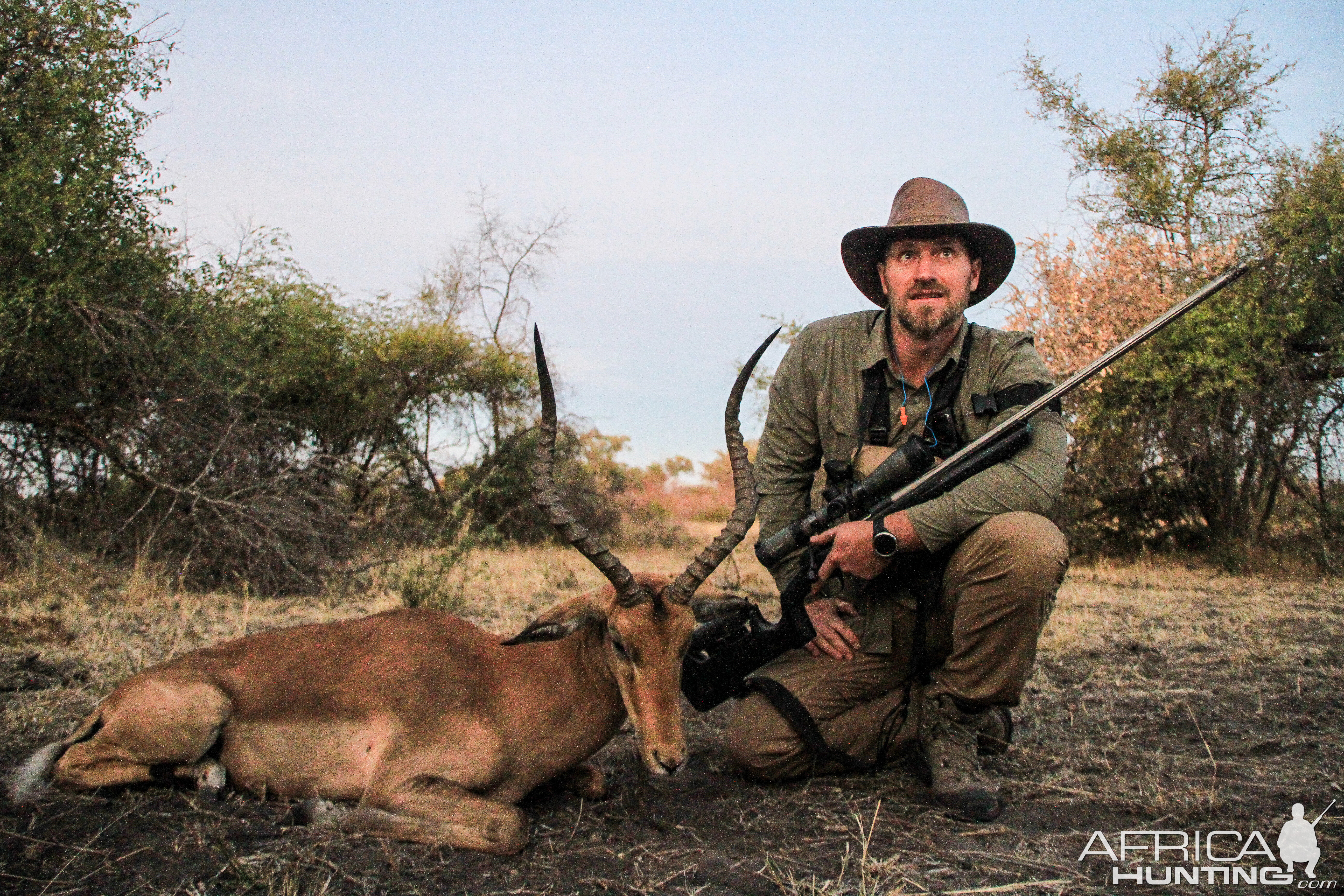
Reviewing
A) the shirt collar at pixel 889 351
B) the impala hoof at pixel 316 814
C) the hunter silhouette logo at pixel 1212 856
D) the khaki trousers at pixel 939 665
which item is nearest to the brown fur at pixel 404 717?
the impala hoof at pixel 316 814

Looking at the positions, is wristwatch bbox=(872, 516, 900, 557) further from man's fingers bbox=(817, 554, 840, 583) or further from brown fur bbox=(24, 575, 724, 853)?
brown fur bbox=(24, 575, 724, 853)

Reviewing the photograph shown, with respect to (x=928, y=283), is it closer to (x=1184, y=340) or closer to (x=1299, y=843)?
(x=1299, y=843)

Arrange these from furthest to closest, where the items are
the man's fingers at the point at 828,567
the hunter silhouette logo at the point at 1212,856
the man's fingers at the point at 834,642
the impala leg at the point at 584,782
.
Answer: the man's fingers at the point at 834,642, the man's fingers at the point at 828,567, the impala leg at the point at 584,782, the hunter silhouette logo at the point at 1212,856

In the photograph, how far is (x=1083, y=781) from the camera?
4164 millimetres

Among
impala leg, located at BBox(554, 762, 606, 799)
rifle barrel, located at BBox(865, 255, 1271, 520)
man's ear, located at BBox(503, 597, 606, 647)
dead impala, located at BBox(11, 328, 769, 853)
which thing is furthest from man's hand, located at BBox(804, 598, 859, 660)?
impala leg, located at BBox(554, 762, 606, 799)

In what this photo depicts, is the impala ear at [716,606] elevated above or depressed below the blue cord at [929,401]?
below

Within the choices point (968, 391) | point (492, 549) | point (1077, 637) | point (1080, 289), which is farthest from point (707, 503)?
point (968, 391)

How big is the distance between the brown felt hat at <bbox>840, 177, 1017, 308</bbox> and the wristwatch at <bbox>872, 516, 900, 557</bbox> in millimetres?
1525

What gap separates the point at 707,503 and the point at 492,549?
18.1 metres

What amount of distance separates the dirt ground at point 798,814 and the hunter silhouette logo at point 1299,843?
0.03 m

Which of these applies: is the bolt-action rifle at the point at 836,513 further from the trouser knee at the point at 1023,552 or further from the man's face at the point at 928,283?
the man's face at the point at 928,283

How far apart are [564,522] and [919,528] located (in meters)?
1.51

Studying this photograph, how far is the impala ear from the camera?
168 inches

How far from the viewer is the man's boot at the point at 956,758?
3832mm
